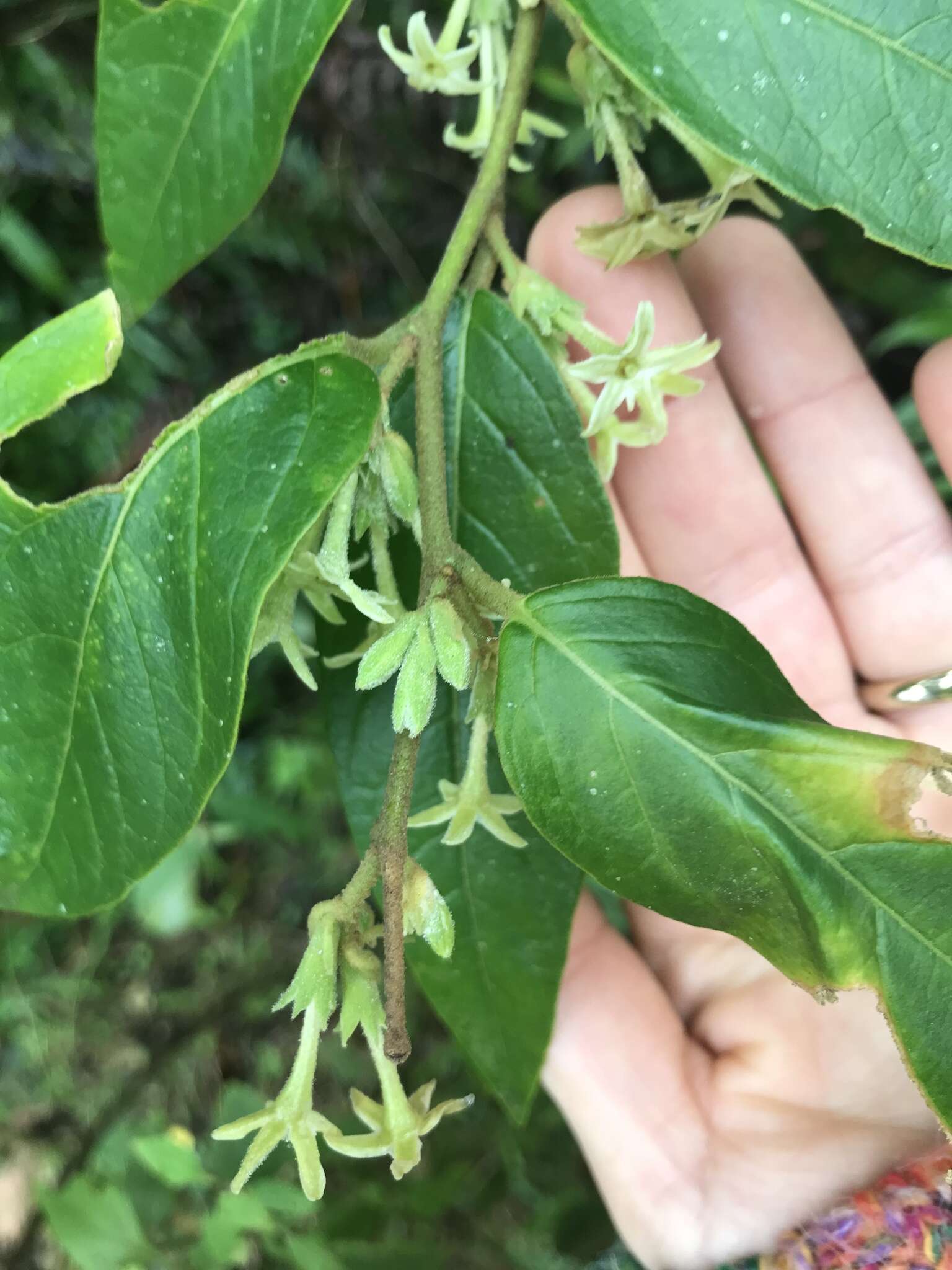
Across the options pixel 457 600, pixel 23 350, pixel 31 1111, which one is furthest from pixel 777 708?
pixel 31 1111

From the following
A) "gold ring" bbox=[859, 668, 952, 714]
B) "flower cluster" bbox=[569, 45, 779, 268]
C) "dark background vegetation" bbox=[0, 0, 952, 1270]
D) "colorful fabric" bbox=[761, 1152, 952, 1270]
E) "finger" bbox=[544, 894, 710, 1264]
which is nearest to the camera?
"flower cluster" bbox=[569, 45, 779, 268]

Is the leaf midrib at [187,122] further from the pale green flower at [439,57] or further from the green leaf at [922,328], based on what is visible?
the green leaf at [922,328]

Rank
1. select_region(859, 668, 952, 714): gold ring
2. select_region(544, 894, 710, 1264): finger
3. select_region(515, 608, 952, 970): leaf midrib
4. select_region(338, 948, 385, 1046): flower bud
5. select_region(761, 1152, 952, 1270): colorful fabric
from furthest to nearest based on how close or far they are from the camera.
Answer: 1. select_region(544, 894, 710, 1264): finger
2. select_region(859, 668, 952, 714): gold ring
3. select_region(761, 1152, 952, 1270): colorful fabric
4. select_region(338, 948, 385, 1046): flower bud
5. select_region(515, 608, 952, 970): leaf midrib

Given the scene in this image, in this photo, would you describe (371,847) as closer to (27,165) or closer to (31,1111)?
(27,165)

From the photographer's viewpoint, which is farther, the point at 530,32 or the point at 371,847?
the point at 530,32

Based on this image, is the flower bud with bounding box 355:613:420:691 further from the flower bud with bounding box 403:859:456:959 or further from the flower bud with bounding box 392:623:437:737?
the flower bud with bounding box 403:859:456:959

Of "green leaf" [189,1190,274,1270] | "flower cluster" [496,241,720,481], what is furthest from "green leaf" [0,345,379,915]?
"green leaf" [189,1190,274,1270]
